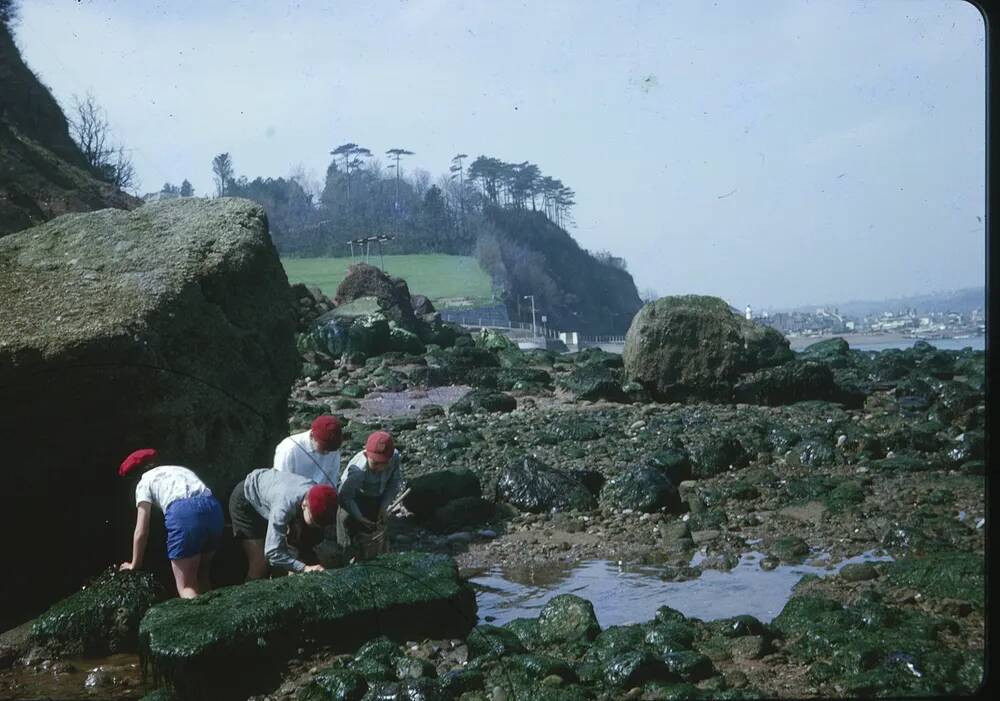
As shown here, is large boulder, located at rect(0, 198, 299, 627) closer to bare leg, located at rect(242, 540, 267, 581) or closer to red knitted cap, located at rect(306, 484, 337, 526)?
bare leg, located at rect(242, 540, 267, 581)

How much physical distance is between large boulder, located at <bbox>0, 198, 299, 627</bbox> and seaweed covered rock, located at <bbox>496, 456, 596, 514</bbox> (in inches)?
120

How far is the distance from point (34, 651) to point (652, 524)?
5.79m

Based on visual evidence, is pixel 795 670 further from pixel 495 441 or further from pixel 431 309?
pixel 431 309

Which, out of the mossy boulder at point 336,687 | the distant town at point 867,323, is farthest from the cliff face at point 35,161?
the mossy boulder at point 336,687

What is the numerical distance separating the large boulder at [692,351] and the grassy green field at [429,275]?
713 centimetres

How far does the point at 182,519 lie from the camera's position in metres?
6.99

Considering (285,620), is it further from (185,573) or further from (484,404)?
(484,404)

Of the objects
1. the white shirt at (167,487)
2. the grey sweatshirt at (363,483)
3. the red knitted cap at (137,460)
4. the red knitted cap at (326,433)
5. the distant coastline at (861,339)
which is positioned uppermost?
the red knitted cap at (326,433)

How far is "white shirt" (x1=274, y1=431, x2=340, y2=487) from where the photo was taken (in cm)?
753

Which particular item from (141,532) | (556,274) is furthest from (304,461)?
(556,274)

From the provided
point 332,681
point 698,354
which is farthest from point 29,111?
point 332,681

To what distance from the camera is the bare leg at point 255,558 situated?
7410 mm

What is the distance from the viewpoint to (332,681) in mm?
6020

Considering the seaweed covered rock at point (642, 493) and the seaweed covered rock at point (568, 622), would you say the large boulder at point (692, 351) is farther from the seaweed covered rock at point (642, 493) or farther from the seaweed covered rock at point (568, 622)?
the seaweed covered rock at point (568, 622)
